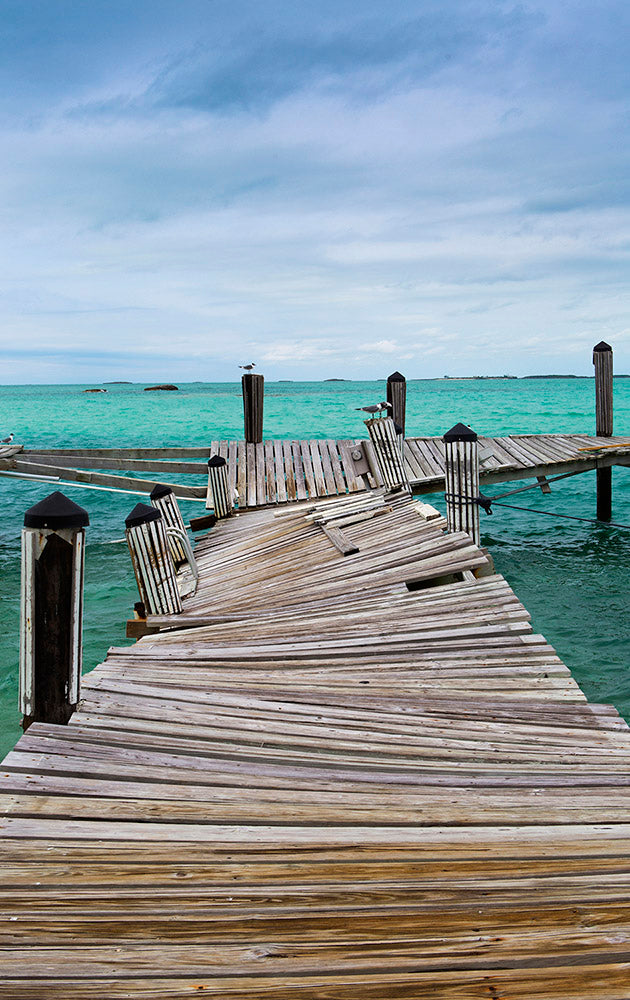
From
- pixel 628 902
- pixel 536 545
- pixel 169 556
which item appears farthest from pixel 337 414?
pixel 628 902

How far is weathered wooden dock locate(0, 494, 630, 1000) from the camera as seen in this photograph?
1.95 m

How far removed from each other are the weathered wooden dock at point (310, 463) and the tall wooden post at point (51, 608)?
6.65 m

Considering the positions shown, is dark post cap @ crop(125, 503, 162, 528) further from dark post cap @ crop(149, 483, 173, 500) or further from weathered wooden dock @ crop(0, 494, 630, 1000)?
weathered wooden dock @ crop(0, 494, 630, 1000)

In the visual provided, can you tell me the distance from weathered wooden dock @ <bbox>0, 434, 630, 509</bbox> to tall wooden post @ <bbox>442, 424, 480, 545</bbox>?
3.01 m

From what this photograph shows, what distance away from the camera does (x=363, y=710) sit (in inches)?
147

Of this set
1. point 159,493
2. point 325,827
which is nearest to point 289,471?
point 159,493

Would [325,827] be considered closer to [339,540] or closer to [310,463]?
[339,540]

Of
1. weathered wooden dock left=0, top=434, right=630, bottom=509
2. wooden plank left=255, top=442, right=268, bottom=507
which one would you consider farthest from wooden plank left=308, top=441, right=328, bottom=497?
wooden plank left=255, top=442, right=268, bottom=507

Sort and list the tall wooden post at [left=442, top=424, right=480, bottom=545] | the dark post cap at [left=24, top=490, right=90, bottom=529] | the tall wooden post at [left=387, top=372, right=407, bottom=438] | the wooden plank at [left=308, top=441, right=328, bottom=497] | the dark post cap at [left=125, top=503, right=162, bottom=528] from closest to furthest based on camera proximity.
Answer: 1. the dark post cap at [left=24, top=490, right=90, bottom=529]
2. the dark post cap at [left=125, top=503, right=162, bottom=528]
3. the tall wooden post at [left=442, top=424, right=480, bottom=545]
4. the wooden plank at [left=308, top=441, right=328, bottom=497]
5. the tall wooden post at [left=387, top=372, right=407, bottom=438]

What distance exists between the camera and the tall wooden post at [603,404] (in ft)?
44.3

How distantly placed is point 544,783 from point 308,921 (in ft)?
4.37

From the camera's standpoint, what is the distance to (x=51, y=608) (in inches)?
136

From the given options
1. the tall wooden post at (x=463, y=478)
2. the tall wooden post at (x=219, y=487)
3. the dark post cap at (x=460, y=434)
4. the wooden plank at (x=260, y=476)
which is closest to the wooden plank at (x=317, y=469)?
the wooden plank at (x=260, y=476)

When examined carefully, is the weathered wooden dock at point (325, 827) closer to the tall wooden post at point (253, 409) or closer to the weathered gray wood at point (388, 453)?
the weathered gray wood at point (388, 453)
